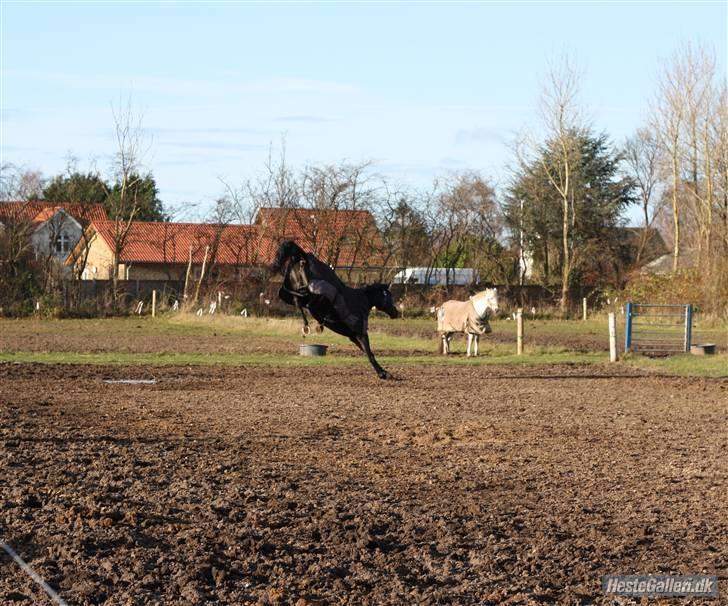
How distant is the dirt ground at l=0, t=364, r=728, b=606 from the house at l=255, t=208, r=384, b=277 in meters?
37.3

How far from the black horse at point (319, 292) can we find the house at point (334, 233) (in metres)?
34.5

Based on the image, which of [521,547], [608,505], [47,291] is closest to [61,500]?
[521,547]

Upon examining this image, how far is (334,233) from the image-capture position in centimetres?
5647

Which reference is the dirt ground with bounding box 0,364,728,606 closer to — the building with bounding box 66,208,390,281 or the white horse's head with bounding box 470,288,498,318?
the white horse's head with bounding box 470,288,498,318

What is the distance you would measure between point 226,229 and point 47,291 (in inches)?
493

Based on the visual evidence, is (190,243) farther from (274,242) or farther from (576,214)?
(576,214)

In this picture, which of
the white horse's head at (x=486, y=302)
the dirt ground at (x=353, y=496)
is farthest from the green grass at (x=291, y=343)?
the dirt ground at (x=353, y=496)

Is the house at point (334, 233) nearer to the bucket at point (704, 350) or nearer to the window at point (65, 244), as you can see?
the window at point (65, 244)

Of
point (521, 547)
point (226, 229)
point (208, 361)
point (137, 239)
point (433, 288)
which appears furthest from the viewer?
point (137, 239)

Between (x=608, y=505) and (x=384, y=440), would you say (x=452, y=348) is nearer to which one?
(x=384, y=440)

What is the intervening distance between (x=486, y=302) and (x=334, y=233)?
93.6ft

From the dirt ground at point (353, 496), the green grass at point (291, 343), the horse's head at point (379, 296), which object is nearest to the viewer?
the dirt ground at point (353, 496)

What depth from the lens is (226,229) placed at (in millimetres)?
61375

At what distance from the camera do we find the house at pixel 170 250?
2240 inches
